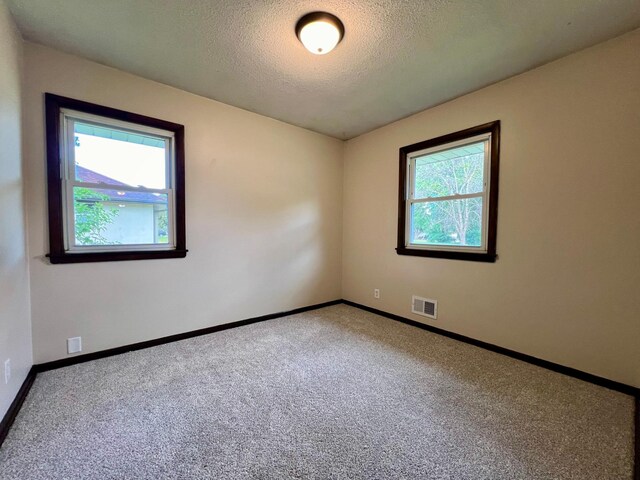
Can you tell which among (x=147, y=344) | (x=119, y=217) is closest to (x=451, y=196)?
(x=119, y=217)

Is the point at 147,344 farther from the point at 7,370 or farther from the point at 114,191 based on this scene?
the point at 114,191

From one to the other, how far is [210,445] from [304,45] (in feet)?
8.65

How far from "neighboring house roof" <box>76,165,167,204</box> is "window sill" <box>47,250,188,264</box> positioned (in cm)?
50

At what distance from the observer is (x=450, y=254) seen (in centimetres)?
290

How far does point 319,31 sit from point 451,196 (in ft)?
6.84

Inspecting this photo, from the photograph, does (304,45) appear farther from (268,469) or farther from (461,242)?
(268,469)

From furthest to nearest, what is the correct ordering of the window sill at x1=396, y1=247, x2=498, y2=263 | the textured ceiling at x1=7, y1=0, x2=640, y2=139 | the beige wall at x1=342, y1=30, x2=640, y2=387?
the window sill at x1=396, y1=247, x2=498, y2=263, the beige wall at x1=342, y1=30, x2=640, y2=387, the textured ceiling at x1=7, y1=0, x2=640, y2=139

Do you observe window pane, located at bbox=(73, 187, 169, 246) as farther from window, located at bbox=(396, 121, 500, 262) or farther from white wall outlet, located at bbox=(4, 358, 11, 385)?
window, located at bbox=(396, 121, 500, 262)

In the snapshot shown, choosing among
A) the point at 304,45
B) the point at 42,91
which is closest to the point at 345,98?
the point at 304,45

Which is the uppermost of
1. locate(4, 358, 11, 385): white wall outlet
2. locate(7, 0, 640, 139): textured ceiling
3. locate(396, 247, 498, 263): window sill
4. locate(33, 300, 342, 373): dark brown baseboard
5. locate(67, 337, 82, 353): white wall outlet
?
locate(7, 0, 640, 139): textured ceiling

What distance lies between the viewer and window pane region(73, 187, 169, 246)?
228 cm

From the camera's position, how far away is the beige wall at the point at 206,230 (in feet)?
6.95

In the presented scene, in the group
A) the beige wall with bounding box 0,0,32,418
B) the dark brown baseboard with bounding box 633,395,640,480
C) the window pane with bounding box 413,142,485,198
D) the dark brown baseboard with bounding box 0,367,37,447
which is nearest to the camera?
the dark brown baseboard with bounding box 633,395,640,480

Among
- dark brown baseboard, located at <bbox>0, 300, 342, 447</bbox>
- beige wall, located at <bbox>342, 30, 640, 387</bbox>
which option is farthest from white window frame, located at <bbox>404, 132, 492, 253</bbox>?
dark brown baseboard, located at <bbox>0, 300, 342, 447</bbox>
